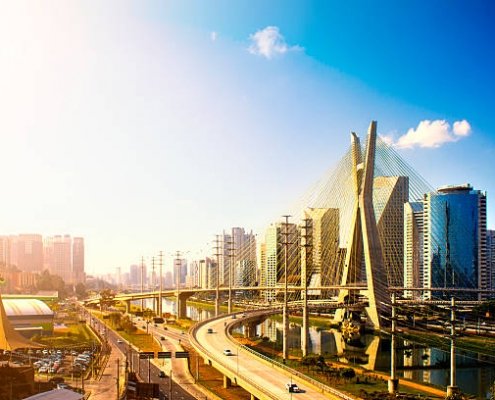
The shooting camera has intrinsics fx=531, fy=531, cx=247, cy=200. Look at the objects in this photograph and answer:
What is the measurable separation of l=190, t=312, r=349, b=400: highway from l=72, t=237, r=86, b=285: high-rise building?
62.4 m

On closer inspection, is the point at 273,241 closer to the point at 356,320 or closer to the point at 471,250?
the point at 471,250

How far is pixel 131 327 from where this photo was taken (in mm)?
33875

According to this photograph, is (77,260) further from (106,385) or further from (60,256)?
(106,385)

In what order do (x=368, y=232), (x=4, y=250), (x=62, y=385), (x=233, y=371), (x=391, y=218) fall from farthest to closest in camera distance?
1. (x=4, y=250)
2. (x=391, y=218)
3. (x=368, y=232)
4. (x=62, y=385)
5. (x=233, y=371)

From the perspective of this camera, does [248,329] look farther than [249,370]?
Yes

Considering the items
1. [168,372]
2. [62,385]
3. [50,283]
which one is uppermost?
[62,385]

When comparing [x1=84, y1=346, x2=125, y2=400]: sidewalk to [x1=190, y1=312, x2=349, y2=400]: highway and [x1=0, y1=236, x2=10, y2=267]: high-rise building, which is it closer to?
[x1=190, y1=312, x2=349, y2=400]: highway

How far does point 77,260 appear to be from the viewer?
84812 millimetres

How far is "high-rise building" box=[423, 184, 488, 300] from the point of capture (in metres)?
44.6

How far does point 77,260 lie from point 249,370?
7264 cm

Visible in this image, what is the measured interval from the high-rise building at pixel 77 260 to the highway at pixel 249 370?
62443 mm

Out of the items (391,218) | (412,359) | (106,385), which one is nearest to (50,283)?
(391,218)

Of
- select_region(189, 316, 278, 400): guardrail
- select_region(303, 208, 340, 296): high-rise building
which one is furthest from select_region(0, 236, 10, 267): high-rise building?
select_region(189, 316, 278, 400): guardrail

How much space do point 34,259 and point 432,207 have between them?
152ft
